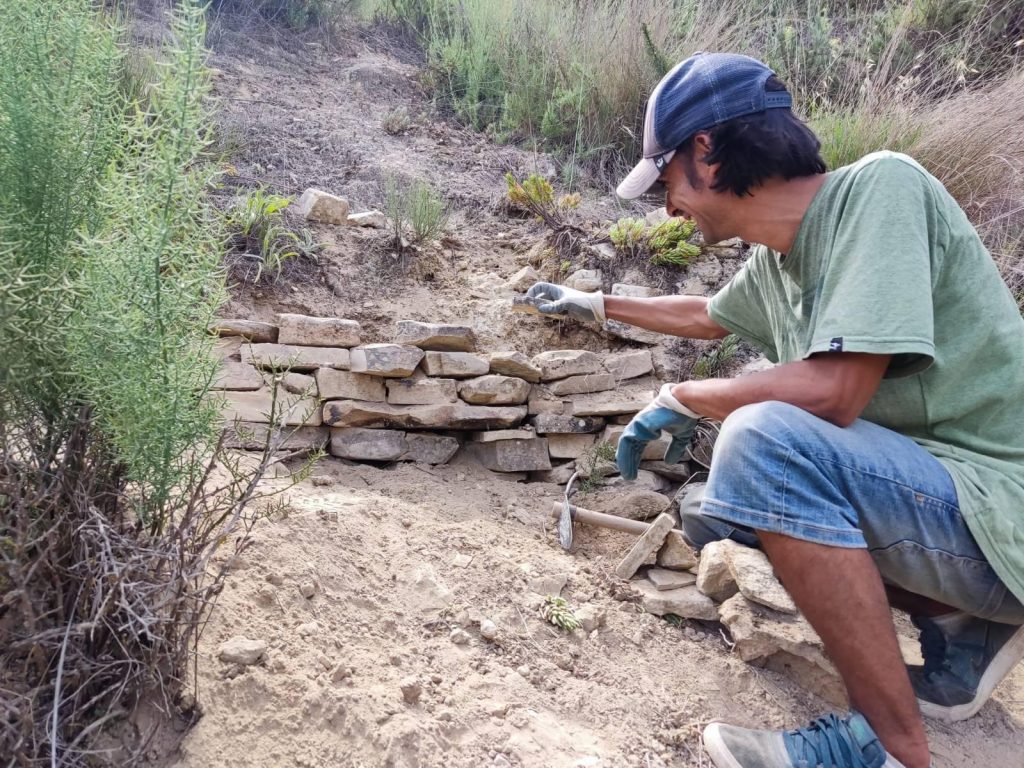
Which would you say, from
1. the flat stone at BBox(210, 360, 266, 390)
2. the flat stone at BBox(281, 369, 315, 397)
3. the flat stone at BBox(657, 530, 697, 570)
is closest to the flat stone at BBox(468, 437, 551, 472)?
the flat stone at BBox(281, 369, 315, 397)

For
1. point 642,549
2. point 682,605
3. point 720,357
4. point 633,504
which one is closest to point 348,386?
point 633,504

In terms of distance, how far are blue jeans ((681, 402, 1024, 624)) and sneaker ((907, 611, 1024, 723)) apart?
0.26 metres

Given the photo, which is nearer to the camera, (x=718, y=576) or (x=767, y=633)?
(x=767, y=633)

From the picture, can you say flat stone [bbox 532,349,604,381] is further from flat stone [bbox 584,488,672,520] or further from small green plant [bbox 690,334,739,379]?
flat stone [bbox 584,488,672,520]

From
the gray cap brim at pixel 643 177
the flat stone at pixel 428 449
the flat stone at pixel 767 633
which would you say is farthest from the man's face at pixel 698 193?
the flat stone at pixel 428 449

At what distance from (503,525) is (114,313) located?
1863 millimetres

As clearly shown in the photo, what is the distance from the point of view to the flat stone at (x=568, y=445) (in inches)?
149

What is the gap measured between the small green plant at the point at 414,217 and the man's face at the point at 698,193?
1.97 metres

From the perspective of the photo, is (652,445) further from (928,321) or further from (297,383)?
(928,321)

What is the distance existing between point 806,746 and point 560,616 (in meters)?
0.80

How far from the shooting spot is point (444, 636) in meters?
2.35

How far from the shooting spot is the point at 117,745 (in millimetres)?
1652

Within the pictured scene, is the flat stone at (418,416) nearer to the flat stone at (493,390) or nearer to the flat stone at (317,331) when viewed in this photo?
the flat stone at (493,390)

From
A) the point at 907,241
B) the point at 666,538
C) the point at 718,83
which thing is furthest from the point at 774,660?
the point at 718,83
